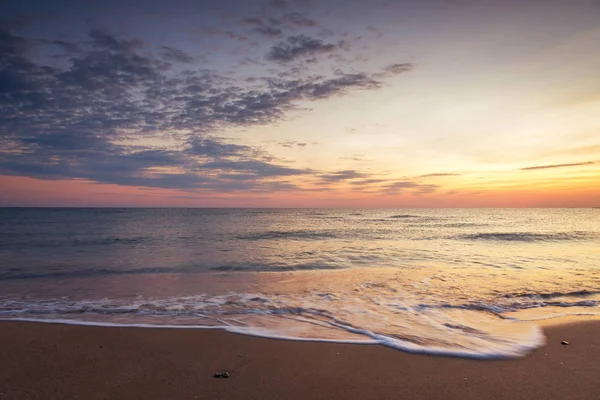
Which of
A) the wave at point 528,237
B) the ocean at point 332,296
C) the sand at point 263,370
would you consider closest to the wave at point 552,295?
the ocean at point 332,296

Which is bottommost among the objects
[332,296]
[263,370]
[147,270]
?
[147,270]

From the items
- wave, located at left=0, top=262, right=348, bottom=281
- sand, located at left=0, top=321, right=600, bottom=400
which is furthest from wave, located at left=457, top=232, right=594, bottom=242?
sand, located at left=0, top=321, right=600, bottom=400

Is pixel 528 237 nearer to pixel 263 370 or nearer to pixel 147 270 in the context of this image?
pixel 147 270

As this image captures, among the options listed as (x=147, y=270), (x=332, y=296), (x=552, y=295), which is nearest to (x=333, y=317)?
(x=332, y=296)

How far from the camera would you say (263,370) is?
178 inches

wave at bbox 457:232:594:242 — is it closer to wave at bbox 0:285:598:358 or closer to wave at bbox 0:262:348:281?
wave at bbox 0:262:348:281

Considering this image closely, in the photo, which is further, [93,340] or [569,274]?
[569,274]

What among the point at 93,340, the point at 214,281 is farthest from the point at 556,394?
the point at 214,281

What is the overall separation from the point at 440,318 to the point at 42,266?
16.2 meters

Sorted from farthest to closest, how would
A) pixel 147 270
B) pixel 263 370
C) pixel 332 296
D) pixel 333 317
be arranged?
pixel 147 270 → pixel 332 296 → pixel 333 317 → pixel 263 370

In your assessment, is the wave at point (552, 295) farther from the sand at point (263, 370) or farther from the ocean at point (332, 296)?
the sand at point (263, 370)

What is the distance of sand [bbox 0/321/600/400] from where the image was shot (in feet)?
12.9

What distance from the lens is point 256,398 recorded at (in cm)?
380

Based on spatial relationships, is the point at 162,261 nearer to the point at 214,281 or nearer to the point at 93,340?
the point at 214,281
